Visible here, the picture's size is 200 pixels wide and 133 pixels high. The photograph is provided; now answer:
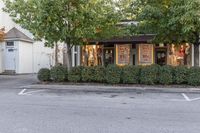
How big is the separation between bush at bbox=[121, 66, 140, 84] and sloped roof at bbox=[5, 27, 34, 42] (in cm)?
1227

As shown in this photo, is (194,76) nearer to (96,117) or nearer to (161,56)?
(161,56)

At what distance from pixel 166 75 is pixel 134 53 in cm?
714

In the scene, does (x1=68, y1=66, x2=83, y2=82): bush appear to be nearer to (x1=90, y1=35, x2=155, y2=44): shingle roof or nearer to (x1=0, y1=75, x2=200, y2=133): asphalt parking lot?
(x1=90, y1=35, x2=155, y2=44): shingle roof

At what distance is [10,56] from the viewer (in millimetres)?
31234

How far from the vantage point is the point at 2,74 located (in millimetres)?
30719

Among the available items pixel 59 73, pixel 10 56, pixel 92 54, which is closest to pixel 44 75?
pixel 59 73

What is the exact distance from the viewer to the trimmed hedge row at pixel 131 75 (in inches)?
826

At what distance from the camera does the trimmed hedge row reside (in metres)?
21.0

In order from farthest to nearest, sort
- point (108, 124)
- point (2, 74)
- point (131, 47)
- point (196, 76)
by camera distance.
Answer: point (2, 74) < point (131, 47) < point (196, 76) < point (108, 124)

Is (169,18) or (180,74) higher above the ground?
(169,18)

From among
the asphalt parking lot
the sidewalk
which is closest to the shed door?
the sidewalk

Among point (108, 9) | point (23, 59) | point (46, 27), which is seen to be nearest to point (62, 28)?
point (46, 27)

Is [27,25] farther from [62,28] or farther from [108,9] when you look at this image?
[108,9]

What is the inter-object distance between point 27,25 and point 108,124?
44.5ft
